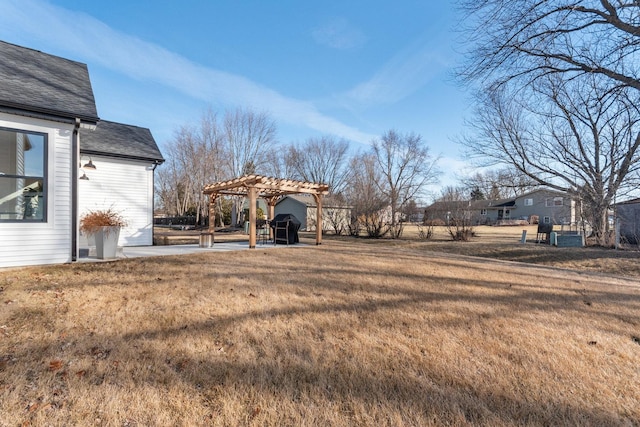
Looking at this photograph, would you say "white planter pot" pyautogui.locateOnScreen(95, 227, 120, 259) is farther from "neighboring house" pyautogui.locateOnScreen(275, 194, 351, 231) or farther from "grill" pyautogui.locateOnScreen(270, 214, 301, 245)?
"neighboring house" pyautogui.locateOnScreen(275, 194, 351, 231)

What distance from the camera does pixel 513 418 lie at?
6.54 ft

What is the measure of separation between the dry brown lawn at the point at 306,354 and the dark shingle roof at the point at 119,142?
6163 millimetres

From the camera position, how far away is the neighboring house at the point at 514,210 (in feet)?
58.8

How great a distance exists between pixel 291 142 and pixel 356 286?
3102cm

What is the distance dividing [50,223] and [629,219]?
78.8 ft

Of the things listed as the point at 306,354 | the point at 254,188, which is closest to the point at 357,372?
the point at 306,354

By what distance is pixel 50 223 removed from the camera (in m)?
6.21

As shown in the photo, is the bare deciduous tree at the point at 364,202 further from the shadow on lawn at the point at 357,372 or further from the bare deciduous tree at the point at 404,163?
the shadow on lawn at the point at 357,372

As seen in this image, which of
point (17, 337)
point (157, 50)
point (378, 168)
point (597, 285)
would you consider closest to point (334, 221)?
point (378, 168)

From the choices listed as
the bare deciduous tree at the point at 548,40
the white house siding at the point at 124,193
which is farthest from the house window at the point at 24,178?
the bare deciduous tree at the point at 548,40

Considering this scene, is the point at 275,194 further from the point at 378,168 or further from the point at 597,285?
the point at 378,168

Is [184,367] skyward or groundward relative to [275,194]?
groundward

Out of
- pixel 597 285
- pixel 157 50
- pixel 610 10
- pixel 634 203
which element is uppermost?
pixel 157 50

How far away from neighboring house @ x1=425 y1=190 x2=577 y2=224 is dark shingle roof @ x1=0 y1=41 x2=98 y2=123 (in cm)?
1733
